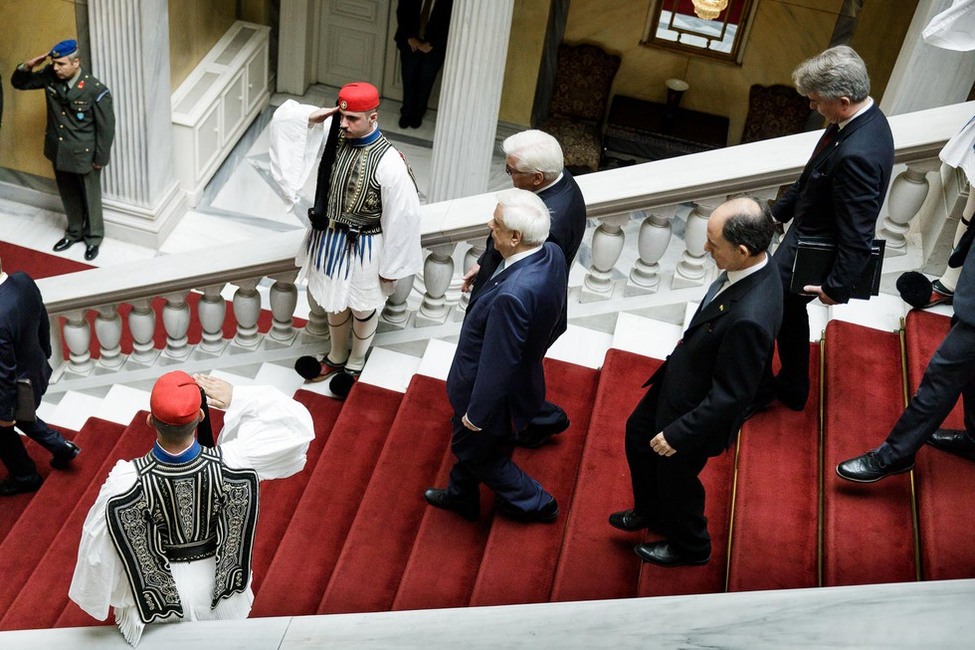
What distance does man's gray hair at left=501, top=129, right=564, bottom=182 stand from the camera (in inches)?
146

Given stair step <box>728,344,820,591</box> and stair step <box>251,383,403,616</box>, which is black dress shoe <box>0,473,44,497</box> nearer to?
stair step <box>251,383,403,616</box>

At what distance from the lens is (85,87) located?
7883 mm

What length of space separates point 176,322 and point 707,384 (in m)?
2.88

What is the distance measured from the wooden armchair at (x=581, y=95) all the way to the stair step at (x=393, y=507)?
229 inches

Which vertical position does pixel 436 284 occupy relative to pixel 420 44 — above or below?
above

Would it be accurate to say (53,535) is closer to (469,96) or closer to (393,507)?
(393,507)

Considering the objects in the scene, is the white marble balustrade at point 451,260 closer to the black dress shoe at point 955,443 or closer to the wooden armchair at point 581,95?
the black dress shoe at point 955,443

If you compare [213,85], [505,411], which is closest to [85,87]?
[213,85]

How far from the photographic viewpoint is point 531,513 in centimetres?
391

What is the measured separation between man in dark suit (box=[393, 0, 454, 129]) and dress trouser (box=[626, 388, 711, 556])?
6.80 metres

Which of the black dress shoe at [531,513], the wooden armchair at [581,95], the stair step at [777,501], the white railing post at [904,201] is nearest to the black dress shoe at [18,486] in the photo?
the black dress shoe at [531,513]

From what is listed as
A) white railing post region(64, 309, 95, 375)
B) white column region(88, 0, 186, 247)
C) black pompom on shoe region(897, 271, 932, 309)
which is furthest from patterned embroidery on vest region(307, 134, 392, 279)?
white column region(88, 0, 186, 247)

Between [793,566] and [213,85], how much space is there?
726 cm

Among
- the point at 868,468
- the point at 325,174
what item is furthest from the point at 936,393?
the point at 325,174
